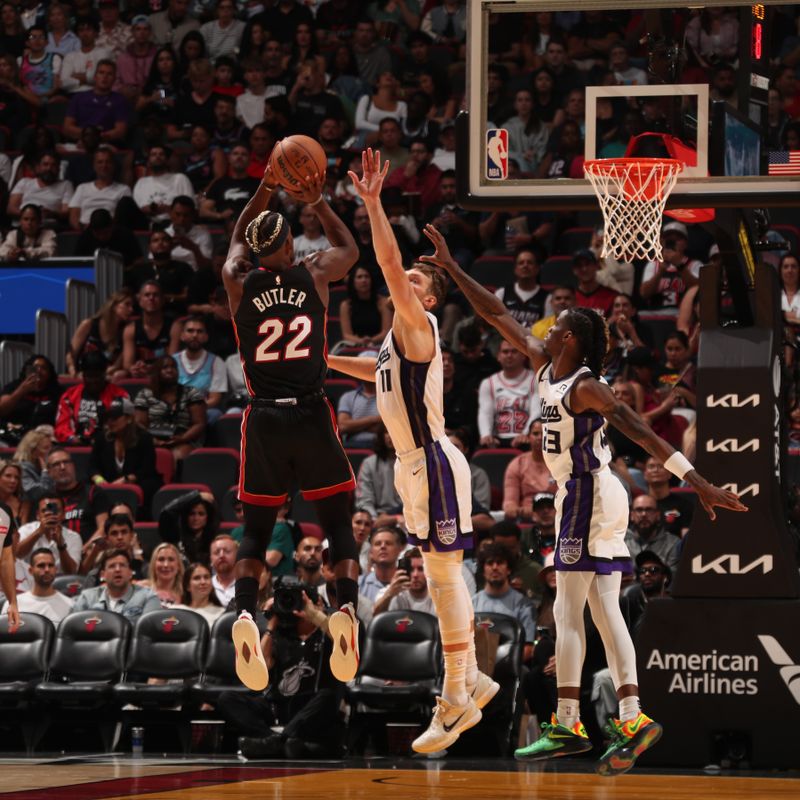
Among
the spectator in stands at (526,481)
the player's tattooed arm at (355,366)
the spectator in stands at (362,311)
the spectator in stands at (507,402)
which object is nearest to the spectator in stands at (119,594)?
the spectator in stands at (526,481)

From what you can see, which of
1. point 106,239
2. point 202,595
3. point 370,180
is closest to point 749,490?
point 370,180

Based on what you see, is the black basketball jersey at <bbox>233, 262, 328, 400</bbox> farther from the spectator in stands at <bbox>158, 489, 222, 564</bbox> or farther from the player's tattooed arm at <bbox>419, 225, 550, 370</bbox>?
the spectator in stands at <bbox>158, 489, 222, 564</bbox>

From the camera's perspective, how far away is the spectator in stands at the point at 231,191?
56.9 feet

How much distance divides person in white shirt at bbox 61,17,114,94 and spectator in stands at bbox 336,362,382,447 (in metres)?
7.22

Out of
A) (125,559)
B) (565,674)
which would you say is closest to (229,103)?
(125,559)

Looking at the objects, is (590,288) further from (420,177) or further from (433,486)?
(433,486)

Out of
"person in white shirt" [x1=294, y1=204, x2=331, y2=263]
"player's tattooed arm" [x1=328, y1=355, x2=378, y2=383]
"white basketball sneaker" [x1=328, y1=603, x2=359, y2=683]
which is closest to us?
"white basketball sneaker" [x1=328, y1=603, x2=359, y2=683]

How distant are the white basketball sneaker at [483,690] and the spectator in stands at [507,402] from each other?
5.36m

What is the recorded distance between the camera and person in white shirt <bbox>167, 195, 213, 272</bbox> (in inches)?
662

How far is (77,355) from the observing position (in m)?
16.1

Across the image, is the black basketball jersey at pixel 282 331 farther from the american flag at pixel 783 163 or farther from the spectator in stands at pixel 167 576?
the spectator in stands at pixel 167 576

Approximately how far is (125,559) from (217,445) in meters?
2.54

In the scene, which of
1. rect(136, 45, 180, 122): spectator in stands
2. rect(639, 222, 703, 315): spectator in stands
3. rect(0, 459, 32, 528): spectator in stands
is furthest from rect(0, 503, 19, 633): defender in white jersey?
rect(136, 45, 180, 122): spectator in stands

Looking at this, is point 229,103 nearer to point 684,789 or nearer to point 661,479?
point 661,479
